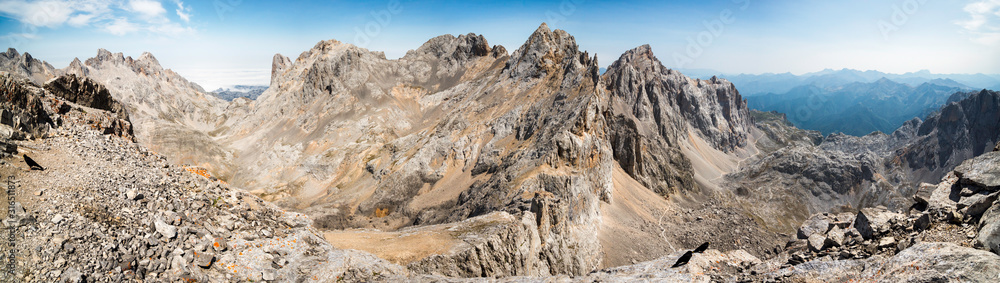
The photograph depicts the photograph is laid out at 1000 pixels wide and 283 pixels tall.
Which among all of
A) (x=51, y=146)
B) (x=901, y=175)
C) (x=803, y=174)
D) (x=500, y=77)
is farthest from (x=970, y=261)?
(x=901, y=175)

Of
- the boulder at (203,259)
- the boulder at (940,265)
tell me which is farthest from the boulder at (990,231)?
the boulder at (203,259)

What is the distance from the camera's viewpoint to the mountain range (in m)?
15.7

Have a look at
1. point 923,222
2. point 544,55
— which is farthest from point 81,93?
point 544,55

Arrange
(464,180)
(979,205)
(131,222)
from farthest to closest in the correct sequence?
1. (464,180)
2. (979,205)
3. (131,222)

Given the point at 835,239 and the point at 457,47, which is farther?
the point at 457,47

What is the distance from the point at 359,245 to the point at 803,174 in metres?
124

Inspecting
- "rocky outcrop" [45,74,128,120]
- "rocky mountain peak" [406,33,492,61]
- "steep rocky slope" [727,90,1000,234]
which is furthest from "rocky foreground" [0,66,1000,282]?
"rocky mountain peak" [406,33,492,61]

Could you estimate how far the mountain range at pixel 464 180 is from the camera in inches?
619

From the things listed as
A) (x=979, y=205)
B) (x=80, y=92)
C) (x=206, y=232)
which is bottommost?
(x=979, y=205)

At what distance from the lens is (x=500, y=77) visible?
372ft

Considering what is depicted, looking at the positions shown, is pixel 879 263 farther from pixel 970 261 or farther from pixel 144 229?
pixel 144 229

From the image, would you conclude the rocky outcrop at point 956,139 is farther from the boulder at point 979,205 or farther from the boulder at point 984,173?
the boulder at point 979,205

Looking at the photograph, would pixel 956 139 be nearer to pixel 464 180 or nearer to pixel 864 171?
pixel 864 171

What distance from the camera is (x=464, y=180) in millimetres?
74125
